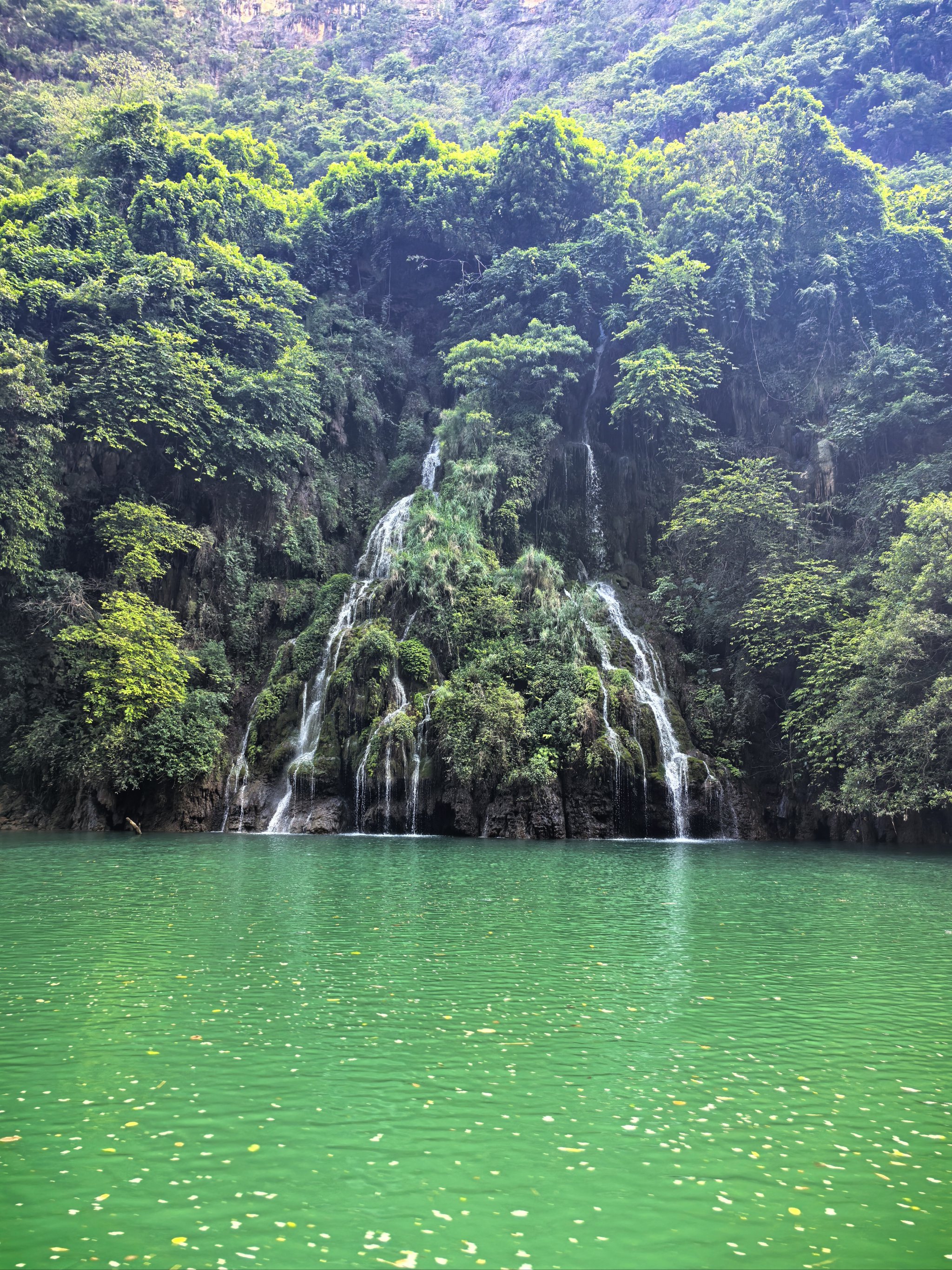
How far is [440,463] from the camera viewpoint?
3300cm

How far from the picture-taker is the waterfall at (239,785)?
81.8 ft

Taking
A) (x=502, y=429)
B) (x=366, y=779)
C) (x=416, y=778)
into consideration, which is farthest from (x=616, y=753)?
(x=502, y=429)

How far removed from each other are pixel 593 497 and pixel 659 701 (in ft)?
33.2

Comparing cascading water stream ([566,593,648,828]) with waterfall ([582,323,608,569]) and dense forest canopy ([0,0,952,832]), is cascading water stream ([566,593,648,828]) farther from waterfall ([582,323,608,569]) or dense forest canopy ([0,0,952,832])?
waterfall ([582,323,608,569])

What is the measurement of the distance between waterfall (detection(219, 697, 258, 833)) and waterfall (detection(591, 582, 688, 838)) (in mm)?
11706

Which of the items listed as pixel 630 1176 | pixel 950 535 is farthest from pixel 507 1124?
pixel 950 535

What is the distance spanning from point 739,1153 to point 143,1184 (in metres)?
3.02

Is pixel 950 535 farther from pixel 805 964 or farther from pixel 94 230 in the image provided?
pixel 94 230

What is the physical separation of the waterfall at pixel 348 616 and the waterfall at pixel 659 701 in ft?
23.8

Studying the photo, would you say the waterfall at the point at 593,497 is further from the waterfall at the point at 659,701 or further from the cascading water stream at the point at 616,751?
the cascading water stream at the point at 616,751

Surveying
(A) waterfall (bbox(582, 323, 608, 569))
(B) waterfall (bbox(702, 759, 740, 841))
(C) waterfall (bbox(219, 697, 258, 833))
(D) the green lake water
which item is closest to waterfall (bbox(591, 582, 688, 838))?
(B) waterfall (bbox(702, 759, 740, 841))

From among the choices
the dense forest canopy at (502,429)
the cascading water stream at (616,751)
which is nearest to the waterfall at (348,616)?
the dense forest canopy at (502,429)

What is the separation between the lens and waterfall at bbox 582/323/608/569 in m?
32.0

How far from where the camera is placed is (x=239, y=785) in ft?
83.0
